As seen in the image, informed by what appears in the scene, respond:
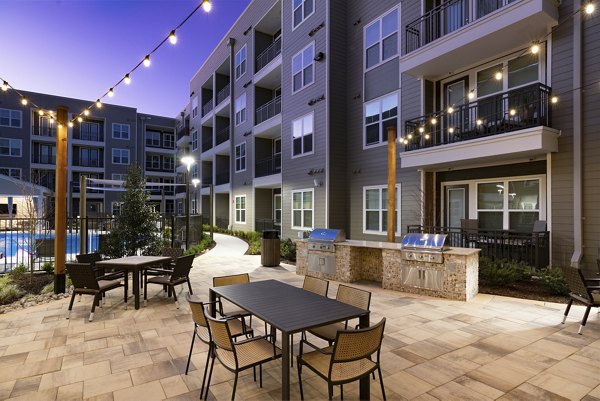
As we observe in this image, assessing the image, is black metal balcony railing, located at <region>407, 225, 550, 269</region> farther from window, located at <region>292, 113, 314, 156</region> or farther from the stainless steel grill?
window, located at <region>292, 113, 314, 156</region>

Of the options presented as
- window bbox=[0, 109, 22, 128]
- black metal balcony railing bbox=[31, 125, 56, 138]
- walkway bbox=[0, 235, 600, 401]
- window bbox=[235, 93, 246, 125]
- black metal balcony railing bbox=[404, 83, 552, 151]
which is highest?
window bbox=[0, 109, 22, 128]

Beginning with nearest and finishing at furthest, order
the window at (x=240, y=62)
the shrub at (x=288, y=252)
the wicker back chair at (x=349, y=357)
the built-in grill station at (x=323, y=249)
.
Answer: the wicker back chair at (x=349, y=357) < the built-in grill station at (x=323, y=249) < the shrub at (x=288, y=252) < the window at (x=240, y=62)

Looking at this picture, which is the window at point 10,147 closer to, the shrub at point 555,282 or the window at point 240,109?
the window at point 240,109

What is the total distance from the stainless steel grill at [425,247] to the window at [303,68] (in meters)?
9.76

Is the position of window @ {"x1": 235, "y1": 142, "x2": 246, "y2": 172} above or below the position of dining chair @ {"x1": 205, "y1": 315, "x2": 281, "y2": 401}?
above

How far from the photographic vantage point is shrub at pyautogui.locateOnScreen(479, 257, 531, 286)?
7445 millimetres

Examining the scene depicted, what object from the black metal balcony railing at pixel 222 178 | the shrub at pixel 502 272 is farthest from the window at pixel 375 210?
the black metal balcony railing at pixel 222 178

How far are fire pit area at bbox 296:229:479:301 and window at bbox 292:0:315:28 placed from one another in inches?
436

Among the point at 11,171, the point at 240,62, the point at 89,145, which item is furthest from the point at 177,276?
the point at 89,145

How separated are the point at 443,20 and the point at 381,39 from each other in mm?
2437

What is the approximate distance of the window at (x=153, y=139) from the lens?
40.4m

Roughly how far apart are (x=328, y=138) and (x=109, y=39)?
919cm

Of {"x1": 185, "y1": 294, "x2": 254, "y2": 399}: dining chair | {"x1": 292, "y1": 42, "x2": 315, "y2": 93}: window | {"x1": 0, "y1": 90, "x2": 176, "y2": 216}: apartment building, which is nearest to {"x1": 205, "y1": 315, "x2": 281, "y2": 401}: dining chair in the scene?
{"x1": 185, "y1": 294, "x2": 254, "y2": 399}: dining chair

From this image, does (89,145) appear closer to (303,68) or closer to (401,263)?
(303,68)
